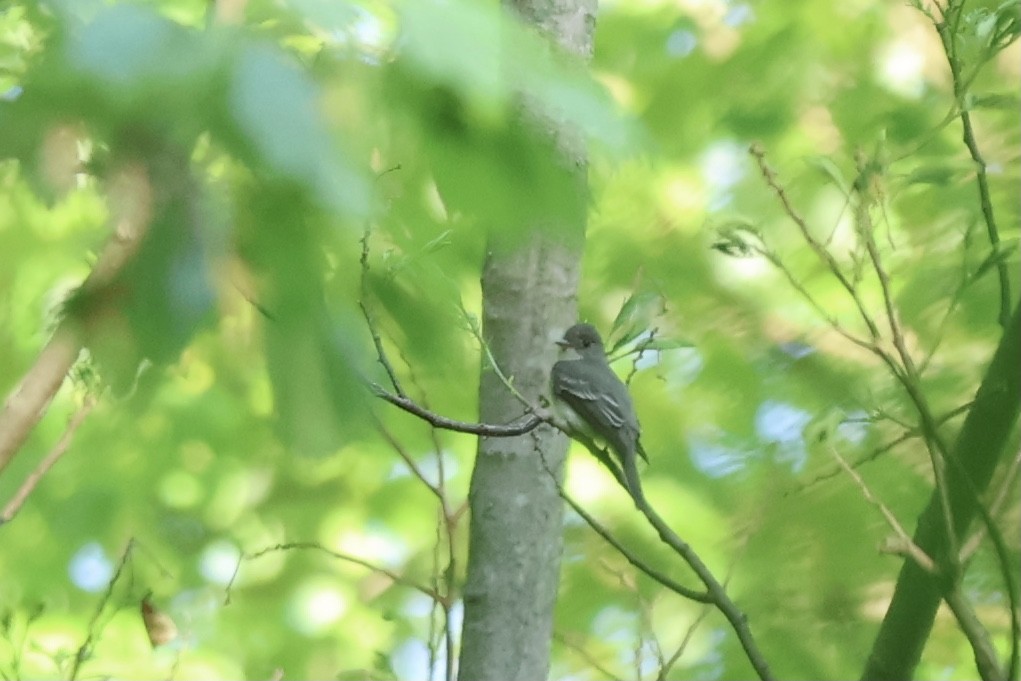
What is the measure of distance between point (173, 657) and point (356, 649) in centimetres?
19

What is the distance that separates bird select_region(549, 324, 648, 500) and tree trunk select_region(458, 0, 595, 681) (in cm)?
2

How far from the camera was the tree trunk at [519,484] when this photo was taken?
2.40ft

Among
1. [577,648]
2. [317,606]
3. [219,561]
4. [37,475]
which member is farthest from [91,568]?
[577,648]

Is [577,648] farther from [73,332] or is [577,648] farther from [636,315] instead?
[73,332]

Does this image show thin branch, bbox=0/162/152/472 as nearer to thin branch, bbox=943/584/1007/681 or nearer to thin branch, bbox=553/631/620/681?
thin branch, bbox=943/584/1007/681

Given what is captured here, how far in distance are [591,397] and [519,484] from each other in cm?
12

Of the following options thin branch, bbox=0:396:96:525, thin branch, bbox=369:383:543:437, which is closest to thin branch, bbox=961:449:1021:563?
thin branch, bbox=369:383:543:437

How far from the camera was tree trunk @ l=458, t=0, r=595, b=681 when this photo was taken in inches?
28.8

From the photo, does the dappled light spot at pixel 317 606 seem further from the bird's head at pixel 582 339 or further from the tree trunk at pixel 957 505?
the tree trunk at pixel 957 505

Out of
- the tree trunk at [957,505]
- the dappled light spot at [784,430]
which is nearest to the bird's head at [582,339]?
→ the dappled light spot at [784,430]

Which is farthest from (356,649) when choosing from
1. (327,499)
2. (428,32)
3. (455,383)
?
(428,32)

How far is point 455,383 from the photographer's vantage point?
0.89 m

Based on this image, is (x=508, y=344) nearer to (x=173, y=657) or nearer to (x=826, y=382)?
(x=826, y=382)

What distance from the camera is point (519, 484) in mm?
742
